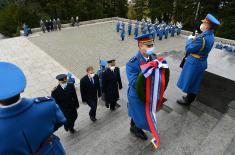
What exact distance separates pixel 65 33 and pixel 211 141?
15.8 metres

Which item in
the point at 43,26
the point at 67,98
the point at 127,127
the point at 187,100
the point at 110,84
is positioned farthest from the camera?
the point at 43,26

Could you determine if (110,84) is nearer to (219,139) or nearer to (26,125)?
(219,139)

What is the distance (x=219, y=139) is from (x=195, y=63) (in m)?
1.58

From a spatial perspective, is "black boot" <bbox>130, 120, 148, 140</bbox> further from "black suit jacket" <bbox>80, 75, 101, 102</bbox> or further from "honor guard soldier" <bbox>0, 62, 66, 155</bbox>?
"honor guard soldier" <bbox>0, 62, 66, 155</bbox>

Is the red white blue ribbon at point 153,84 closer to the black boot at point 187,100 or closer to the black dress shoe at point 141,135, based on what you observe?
the black dress shoe at point 141,135

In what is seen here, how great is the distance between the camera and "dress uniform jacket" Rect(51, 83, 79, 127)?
4265mm

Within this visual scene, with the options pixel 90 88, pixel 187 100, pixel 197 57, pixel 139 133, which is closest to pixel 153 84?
pixel 139 133

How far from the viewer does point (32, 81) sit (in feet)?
30.9

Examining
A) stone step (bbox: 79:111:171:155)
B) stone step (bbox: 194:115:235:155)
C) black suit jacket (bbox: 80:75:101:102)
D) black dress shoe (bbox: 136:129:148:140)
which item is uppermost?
black suit jacket (bbox: 80:75:101:102)

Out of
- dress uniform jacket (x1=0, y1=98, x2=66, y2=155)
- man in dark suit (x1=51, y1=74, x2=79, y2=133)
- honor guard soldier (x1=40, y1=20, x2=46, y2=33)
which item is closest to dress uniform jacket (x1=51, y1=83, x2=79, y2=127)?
man in dark suit (x1=51, y1=74, x2=79, y2=133)

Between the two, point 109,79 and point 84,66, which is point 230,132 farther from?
point 84,66

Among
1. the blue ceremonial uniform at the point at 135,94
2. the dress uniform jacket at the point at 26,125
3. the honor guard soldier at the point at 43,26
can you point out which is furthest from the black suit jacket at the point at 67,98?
the honor guard soldier at the point at 43,26

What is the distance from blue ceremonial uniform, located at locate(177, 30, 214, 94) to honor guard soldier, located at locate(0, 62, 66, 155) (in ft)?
10.2

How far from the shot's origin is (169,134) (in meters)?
3.93
